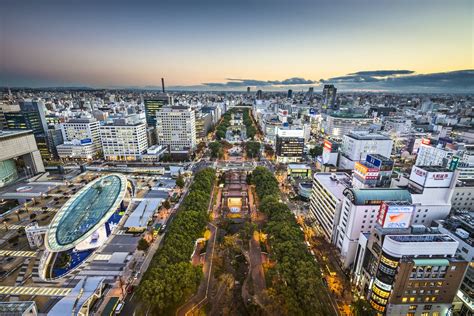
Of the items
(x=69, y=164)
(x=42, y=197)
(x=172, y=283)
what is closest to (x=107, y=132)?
(x=69, y=164)

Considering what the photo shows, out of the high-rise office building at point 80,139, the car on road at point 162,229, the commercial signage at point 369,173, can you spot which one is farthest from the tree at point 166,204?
the high-rise office building at point 80,139

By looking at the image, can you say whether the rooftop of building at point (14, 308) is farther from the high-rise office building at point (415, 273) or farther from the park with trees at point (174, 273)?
the high-rise office building at point (415, 273)

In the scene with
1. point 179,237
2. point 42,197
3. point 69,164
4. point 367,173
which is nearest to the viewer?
point 179,237

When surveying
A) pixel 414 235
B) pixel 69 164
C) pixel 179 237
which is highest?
pixel 414 235

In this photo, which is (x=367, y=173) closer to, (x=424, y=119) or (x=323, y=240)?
(x=323, y=240)

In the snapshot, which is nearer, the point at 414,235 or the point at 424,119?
the point at 414,235

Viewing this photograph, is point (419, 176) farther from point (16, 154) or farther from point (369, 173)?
point (16, 154)

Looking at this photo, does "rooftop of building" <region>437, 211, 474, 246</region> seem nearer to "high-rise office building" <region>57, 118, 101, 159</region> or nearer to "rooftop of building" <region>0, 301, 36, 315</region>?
"rooftop of building" <region>0, 301, 36, 315</region>
